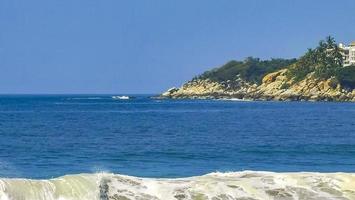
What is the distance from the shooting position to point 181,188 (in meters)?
15.4

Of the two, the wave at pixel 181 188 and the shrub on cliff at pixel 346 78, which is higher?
the shrub on cliff at pixel 346 78

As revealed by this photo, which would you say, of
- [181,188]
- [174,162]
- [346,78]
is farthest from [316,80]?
[181,188]

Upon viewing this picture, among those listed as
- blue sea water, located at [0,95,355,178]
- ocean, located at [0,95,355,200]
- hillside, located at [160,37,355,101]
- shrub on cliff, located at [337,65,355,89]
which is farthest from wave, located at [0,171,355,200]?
shrub on cliff, located at [337,65,355,89]

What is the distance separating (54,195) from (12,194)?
31.5 inches

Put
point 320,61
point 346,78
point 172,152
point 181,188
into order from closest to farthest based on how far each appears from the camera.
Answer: point 181,188 → point 172,152 → point 346,78 → point 320,61

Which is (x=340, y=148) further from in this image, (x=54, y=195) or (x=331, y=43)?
(x=331, y=43)

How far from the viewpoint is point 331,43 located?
179375mm

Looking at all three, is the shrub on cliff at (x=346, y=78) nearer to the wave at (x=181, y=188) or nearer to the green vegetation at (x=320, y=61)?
the green vegetation at (x=320, y=61)

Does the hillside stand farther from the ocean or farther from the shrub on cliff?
the ocean

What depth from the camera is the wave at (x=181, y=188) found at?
14789 millimetres

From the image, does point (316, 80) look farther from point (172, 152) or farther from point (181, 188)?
point (181, 188)

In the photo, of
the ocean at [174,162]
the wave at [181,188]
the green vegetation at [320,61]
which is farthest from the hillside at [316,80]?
the wave at [181,188]

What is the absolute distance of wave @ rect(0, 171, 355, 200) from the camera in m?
14.8

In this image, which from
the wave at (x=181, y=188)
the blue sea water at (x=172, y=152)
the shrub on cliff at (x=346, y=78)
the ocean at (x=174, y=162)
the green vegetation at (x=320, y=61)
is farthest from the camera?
the green vegetation at (x=320, y=61)
